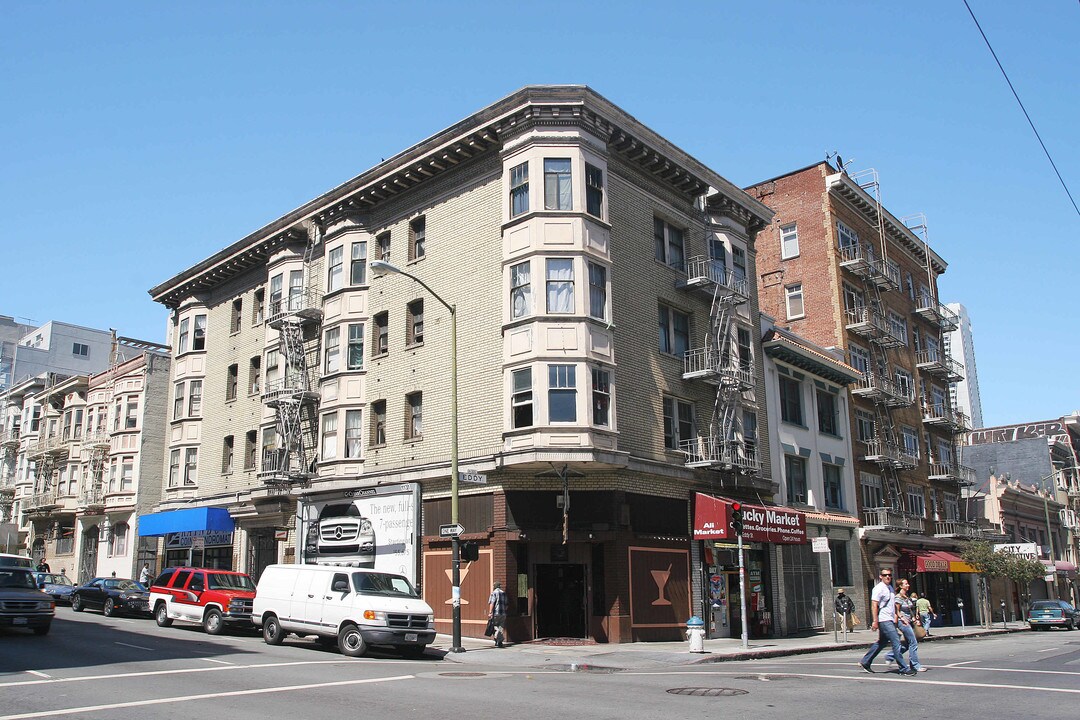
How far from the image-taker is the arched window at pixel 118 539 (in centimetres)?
4597

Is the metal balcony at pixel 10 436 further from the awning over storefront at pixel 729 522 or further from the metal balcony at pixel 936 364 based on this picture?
the metal balcony at pixel 936 364

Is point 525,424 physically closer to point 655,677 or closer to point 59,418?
point 655,677

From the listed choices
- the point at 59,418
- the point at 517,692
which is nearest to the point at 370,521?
the point at 517,692

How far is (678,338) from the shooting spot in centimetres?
3102

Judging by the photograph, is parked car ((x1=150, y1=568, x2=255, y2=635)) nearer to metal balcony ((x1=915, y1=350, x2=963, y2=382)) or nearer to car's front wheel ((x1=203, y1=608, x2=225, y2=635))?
car's front wheel ((x1=203, y1=608, x2=225, y2=635))

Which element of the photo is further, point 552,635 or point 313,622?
point 552,635

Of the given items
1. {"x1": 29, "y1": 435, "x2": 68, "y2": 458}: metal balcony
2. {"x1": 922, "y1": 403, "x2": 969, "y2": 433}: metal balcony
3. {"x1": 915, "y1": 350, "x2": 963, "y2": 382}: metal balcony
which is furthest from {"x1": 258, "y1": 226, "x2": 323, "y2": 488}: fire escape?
{"x1": 915, "y1": 350, "x2": 963, "y2": 382}: metal balcony

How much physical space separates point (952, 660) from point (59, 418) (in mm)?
55369

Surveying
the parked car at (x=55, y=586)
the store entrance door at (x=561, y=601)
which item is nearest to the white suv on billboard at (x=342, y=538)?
the store entrance door at (x=561, y=601)

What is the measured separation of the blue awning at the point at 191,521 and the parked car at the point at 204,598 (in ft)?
30.7

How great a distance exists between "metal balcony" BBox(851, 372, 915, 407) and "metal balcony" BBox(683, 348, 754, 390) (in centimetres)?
1252

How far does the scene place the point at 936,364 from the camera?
51156 millimetres

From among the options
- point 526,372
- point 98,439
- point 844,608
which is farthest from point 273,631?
point 98,439

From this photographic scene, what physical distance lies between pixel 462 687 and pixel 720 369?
1845cm
